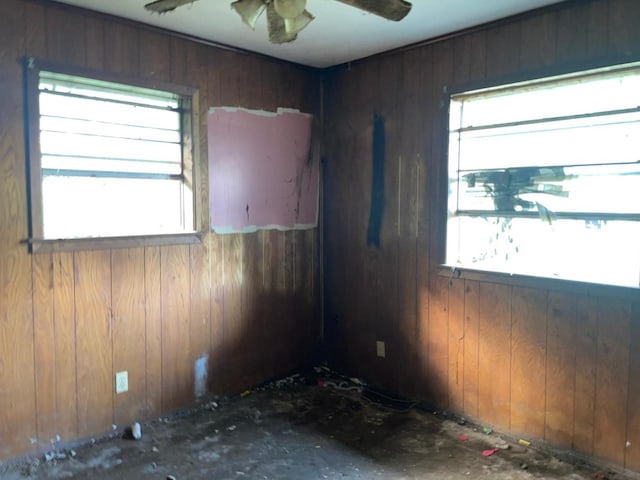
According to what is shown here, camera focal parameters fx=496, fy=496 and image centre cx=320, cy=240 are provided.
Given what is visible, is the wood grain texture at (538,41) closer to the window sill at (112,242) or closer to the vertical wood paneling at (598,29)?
the vertical wood paneling at (598,29)

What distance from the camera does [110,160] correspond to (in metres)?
2.86

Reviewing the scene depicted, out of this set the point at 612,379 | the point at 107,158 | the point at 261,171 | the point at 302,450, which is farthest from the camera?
the point at 261,171

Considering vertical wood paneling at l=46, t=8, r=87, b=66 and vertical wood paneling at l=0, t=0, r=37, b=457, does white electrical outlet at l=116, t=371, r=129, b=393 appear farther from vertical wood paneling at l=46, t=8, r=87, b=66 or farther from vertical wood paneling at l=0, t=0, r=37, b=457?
vertical wood paneling at l=46, t=8, r=87, b=66

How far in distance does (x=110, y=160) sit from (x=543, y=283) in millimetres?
2526

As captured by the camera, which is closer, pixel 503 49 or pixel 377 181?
pixel 503 49

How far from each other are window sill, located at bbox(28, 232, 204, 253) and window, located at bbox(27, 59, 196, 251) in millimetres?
28

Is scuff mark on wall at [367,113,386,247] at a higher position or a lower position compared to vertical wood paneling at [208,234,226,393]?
higher

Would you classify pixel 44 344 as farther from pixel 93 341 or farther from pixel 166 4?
pixel 166 4

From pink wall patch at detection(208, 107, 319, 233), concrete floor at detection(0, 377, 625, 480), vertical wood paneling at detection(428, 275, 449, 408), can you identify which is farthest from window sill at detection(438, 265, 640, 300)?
pink wall patch at detection(208, 107, 319, 233)

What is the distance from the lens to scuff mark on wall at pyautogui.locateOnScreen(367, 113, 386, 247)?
351 centimetres

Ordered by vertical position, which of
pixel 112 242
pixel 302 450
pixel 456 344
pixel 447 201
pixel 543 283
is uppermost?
pixel 447 201

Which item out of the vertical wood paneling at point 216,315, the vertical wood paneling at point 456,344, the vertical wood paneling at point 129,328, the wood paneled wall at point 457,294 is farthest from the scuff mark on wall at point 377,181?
the vertical wood paneling at point 129,328

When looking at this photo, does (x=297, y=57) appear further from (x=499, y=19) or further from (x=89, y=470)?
(x=89, y=470)

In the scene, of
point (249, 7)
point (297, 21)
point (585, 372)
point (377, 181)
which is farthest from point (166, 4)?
point (585, 372)
